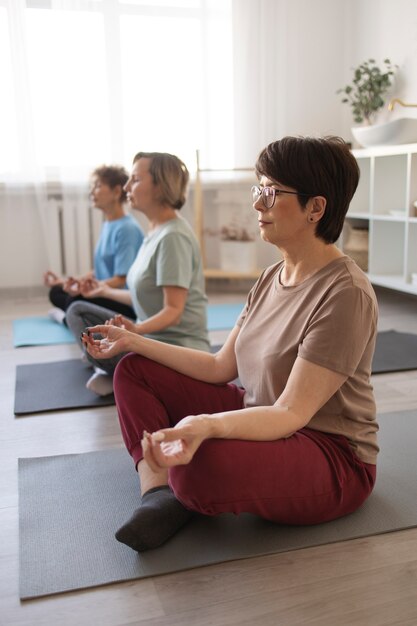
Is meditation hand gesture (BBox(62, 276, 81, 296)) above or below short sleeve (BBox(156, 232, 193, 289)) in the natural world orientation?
below

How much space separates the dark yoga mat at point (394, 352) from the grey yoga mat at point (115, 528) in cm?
101

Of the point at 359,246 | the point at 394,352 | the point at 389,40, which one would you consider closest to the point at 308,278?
the point at 394,352

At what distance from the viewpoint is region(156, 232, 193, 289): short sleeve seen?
7.90 ft

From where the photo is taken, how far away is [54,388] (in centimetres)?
278

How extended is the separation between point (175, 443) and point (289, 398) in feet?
0.89

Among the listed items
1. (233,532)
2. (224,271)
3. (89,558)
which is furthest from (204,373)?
(224,271)

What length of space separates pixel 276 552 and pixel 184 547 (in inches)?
8.1

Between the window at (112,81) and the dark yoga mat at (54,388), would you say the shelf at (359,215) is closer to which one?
the window at (112,81)

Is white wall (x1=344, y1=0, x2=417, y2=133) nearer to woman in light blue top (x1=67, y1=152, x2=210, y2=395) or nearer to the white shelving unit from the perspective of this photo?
the white shelving unit

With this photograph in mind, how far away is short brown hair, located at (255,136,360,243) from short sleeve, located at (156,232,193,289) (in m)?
0.97

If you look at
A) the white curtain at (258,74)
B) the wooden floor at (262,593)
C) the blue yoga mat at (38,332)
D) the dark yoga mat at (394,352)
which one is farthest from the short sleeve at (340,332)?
the white curtain at (258,74)

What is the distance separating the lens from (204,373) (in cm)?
175

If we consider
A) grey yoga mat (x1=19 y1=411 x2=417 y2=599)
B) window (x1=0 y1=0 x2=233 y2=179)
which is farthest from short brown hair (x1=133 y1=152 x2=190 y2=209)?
window (x1=0 y1=0 x2=233 y2=179)

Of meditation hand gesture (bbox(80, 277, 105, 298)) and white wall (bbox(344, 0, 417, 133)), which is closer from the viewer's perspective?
meditation hand gesture (bbox(80, 277, 105, 298))
